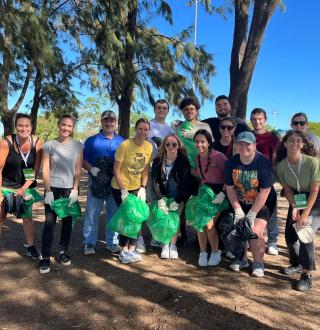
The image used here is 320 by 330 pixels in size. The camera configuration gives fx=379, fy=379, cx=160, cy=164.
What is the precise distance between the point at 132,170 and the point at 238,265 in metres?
1.57

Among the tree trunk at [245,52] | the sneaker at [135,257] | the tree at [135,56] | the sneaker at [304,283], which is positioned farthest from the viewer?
the tree at [135,56]

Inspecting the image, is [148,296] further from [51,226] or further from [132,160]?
[132,160]

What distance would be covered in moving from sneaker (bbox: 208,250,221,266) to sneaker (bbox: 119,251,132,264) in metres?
0.90

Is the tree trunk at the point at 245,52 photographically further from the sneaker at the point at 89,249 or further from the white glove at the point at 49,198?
the white glove at the point at 49,198

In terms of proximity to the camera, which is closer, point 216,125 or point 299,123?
point 299,123

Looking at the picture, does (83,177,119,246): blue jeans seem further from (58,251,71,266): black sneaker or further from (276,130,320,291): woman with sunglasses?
(276,130,320,291): woman with sunglasses

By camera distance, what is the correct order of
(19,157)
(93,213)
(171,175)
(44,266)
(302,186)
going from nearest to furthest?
1. (302,186)
2. (44,266)
3. (19,157)
4. (171,175)
5. (93,213)

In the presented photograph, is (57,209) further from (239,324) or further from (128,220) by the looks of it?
(239,324)

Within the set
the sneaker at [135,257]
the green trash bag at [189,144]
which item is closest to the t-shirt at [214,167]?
the green trash bag at [189,144]

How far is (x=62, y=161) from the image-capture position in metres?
4.17

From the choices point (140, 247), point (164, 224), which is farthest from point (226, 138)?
point (140, 247)

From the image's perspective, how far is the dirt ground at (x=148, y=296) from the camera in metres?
3.00

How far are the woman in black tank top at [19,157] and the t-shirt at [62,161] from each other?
0.18 m

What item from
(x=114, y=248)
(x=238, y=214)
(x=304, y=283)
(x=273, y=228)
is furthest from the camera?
(x=273, y=228)
